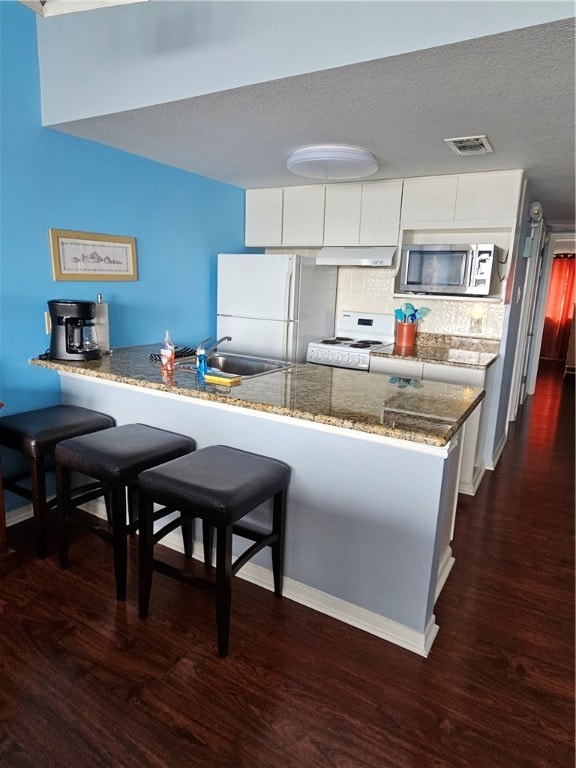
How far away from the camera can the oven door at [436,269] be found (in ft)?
10.8

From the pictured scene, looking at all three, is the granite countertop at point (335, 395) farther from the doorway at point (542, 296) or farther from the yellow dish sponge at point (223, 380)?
the doorway at point (542, 296)

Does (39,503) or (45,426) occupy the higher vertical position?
→ (45,426)

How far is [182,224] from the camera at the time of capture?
141 inches

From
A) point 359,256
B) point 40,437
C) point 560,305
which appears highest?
point 359,256

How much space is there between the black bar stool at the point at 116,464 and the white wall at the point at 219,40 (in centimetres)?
154

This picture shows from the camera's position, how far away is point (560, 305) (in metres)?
9.09

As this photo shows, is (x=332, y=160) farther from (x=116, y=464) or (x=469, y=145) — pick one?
(x=116, y=464)

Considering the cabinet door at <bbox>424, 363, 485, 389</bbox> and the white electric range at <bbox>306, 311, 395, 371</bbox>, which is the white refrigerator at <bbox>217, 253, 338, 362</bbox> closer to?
the white electric range at <bbox>306, 311, 395, 371</bbox>

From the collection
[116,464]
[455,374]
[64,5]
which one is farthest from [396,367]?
[64,5]

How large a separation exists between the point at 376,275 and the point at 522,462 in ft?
6.55

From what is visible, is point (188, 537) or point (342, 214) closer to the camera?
point (188, 537)

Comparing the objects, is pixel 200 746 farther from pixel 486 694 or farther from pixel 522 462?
pixel 522 462

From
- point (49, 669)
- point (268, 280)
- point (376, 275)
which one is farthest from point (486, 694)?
point (376, 275)

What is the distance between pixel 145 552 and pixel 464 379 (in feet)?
7.32
